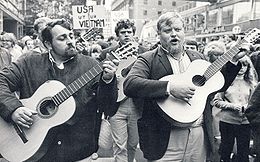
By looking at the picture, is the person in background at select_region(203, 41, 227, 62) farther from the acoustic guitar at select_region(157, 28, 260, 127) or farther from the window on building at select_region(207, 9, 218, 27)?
the window on building at select_region(207, 9, 218, 27)

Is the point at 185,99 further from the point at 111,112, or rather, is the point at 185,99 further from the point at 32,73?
the point at 32,73

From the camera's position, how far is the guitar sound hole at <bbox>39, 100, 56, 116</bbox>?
3191mm

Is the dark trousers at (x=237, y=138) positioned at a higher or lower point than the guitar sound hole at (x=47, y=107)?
lower

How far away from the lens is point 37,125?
3107 millimetres

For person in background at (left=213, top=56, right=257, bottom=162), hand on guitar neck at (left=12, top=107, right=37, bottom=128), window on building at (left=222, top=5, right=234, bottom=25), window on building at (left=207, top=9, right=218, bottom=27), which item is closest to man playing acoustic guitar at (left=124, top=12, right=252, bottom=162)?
hand on guitar neck at (left=12, top=107, right=37, bottom=128)

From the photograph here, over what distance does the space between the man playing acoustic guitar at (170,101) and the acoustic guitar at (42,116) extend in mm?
267

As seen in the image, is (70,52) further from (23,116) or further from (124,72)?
(124,72)

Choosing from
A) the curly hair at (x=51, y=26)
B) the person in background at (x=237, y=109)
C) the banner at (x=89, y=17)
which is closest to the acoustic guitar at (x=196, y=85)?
the curly hair at (x=51, y=26)

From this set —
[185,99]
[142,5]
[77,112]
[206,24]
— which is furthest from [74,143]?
[142,5]

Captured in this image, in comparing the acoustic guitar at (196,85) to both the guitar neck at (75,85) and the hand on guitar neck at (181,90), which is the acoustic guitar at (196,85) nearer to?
the hand on guitar neck at (181,90)

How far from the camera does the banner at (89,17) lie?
7.71 m

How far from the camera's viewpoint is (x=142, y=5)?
92000 mm

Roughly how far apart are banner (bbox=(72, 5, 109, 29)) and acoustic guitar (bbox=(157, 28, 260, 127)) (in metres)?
4.73

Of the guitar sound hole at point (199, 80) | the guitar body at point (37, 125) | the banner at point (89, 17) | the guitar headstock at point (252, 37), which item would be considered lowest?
the guitar body at point (37, 125)
